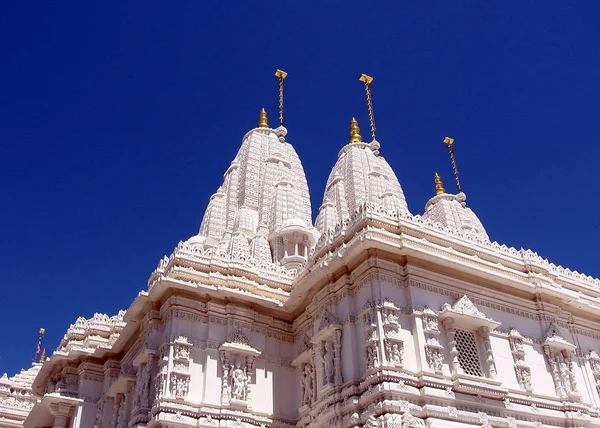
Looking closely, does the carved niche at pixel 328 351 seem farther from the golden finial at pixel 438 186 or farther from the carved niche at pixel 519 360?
the golden finial at pixel 438 186

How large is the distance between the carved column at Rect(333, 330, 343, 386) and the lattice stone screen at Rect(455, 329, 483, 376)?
3.38 m

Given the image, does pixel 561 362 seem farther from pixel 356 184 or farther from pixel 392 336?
pixel 356 184

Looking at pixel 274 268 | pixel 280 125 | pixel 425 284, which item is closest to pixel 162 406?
pixel 274 268

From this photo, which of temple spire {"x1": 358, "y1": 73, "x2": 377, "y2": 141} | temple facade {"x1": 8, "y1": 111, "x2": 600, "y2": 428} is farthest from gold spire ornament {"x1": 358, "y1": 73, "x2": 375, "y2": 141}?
temple facade {"x1": 8, "y1": 111, "x2": 600, "y2": 428}

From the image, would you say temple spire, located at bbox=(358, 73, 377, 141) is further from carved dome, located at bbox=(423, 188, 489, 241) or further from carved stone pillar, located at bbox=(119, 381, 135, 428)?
carved stone pillar, located at bbox=(119, 381, 135, 428)

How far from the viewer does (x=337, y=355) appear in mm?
17688

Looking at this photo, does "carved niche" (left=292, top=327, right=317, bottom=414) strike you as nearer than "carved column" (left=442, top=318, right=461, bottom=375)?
No

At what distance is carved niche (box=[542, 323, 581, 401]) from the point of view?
746 inches

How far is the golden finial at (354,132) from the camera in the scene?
40156mm

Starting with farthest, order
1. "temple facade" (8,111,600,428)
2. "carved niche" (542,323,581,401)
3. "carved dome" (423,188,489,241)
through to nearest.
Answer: "carved dome" (423,188,489,241) → "carved niche" (542,323,581,401) → "temple facade" (8,111,600,428)

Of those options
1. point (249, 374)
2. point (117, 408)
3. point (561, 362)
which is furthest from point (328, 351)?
point (117, 408)

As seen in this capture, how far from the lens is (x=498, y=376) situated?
1784cm

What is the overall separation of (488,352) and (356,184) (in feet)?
63.2

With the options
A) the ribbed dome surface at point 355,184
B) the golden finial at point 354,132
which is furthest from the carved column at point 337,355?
the golden finial at point 354,132
